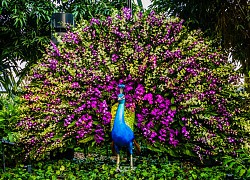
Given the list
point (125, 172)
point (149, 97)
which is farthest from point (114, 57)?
point (125, 172)

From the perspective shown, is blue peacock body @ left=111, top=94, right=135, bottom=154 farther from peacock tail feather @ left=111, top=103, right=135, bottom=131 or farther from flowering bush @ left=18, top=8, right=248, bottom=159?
flowering bush @ left=18, top=8, right=248, bottom=159

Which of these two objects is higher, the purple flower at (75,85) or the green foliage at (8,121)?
the purple flower at (75,85)

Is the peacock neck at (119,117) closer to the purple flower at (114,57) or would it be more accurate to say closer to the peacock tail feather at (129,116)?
the peacock tail feather at (129,116)

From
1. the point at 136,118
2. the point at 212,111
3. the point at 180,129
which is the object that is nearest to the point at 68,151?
the point at 136,118

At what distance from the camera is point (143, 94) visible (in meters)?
7.14

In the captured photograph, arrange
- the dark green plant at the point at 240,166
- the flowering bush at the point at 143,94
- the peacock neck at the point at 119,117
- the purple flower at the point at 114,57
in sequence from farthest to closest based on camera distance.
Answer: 1. the purple flower at the point at 114,57
2. the flowering bush at the point at 143,94
3. the peacock neck at the point at 119,117
4. the dark green plant at the point at 240,166

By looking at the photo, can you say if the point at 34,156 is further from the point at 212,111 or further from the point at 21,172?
the point at 212,111

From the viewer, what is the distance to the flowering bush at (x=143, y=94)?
6.98 m

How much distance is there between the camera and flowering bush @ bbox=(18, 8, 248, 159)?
22.9ft

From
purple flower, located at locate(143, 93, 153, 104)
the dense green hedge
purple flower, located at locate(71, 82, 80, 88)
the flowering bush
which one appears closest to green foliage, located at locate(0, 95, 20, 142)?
the flowering bush

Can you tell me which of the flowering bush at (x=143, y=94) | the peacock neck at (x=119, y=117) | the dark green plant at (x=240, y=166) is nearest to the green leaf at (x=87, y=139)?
the flowering bush at (x=143, y=94)

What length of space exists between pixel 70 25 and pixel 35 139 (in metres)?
2.29

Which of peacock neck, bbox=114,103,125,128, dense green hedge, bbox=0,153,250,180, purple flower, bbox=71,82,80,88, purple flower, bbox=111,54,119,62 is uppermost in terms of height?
purple flower, bbox=111,54,119,62

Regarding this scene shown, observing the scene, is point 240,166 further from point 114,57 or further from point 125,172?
point 114,57
